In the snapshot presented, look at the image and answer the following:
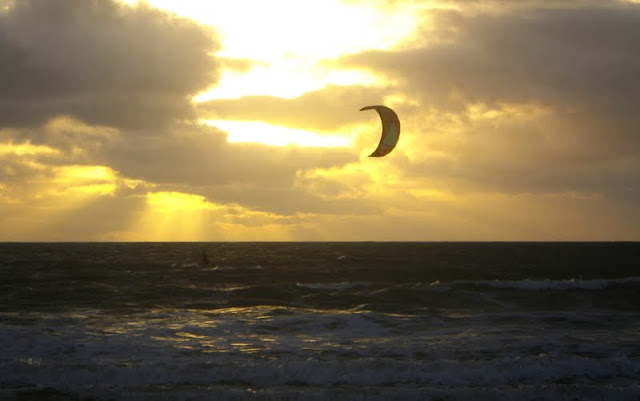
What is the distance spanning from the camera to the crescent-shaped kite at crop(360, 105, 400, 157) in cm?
1702

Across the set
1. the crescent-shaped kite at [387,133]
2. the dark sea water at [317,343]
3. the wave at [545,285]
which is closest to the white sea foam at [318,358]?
the dark sea water at [317,343]

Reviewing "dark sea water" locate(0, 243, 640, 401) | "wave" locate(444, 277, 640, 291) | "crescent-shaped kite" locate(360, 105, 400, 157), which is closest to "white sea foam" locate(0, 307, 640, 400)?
"dark sea water" locate(0, 243, 640, 401)

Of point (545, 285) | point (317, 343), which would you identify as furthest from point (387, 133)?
point (545, 285)

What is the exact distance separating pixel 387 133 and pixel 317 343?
5700mm

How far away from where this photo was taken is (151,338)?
57.0ft

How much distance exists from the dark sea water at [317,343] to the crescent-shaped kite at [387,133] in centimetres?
489

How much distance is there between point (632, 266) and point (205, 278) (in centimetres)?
3429

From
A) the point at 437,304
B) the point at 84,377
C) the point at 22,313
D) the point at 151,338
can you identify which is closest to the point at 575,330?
the point at 437,304

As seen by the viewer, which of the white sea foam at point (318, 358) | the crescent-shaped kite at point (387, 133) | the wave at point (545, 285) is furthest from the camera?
the wave at point (545, 285)

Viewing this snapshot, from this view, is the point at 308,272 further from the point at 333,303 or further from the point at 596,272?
the point at 596,272

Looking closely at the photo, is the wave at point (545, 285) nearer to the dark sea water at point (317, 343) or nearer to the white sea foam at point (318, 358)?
the dark sea water at point (317, 343)

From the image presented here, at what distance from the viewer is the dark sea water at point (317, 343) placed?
41.5 feet

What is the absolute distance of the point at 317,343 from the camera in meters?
16.9

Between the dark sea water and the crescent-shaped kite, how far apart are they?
4.89 metres
